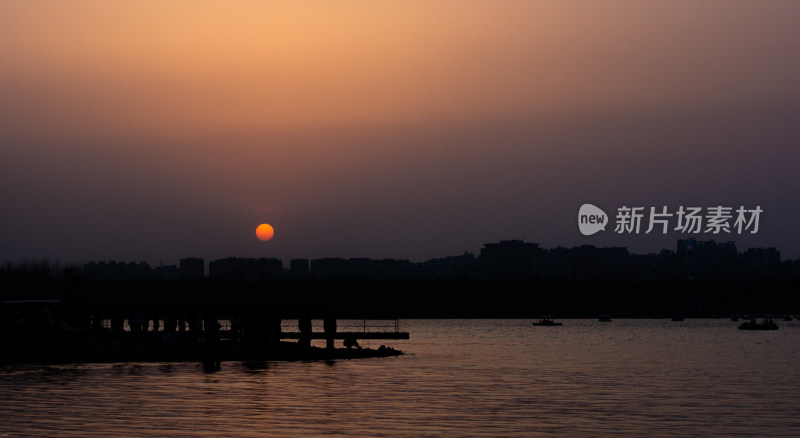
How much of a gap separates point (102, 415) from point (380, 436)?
838cm

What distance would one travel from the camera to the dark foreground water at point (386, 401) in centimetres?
3092

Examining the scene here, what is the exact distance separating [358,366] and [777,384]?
20174 millimetres

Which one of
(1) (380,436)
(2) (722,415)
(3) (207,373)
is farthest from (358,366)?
(1) (380,436)

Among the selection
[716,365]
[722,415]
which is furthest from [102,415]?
[716,365]

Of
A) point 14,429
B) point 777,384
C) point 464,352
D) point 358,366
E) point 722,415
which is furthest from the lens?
point 464,352

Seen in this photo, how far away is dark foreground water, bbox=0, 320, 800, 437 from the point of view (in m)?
30.9

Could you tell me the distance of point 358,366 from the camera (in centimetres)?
5803

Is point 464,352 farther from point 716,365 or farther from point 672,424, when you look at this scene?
point 672,424

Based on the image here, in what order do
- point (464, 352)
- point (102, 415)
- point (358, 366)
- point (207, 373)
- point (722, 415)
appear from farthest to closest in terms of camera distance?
point (464, 352) → point (358, 366) → point (207, 373) → point (722, 415) → point (102, 415)

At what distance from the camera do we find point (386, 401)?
38.6 meters

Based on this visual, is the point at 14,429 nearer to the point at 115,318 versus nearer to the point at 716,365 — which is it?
the point at 115,318

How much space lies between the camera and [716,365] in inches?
2783

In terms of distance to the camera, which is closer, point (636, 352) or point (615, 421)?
point (615, 421)

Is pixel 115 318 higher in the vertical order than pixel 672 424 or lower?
higher
